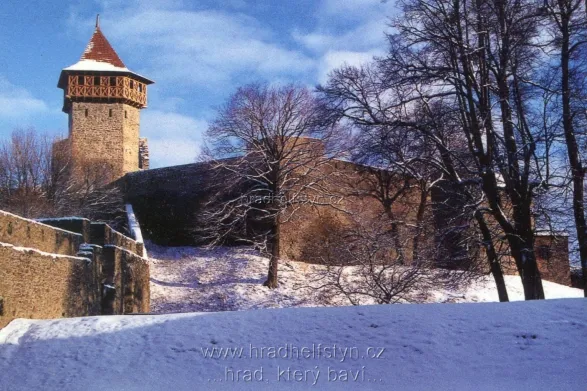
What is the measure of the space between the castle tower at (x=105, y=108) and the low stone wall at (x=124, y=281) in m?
21.0

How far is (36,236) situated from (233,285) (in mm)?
11573

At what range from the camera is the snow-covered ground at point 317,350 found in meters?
7.76

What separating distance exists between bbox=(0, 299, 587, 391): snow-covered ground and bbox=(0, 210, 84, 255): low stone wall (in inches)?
84.1

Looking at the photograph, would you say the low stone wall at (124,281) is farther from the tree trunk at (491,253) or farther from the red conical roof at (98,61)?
the red conical roof at (98,61)

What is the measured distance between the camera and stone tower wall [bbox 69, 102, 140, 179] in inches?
1646

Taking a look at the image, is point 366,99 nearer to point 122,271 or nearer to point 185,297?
point 122,271

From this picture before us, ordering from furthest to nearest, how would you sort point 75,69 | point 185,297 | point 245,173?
point 75,69
point 245,173
point 185,297

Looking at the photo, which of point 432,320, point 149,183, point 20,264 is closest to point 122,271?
point 20,264

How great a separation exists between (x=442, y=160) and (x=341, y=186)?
12.4 m

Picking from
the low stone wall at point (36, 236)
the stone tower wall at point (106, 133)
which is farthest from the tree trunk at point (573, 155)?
the stone tower wall at point (106, 133)

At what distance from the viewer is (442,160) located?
14.3 meters

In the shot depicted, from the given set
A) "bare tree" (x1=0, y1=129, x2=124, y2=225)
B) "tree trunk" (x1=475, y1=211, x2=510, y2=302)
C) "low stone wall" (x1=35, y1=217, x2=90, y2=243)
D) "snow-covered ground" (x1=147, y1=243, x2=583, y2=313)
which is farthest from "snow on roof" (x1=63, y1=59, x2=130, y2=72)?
"tree trunk" (x1=475, y1=211, x2=510, y2=302)

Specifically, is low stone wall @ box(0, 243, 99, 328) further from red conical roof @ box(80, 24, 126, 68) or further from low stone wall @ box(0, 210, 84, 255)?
red conical roof @ box(80, 24, 126, 68)

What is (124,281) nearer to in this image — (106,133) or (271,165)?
(271,165)
